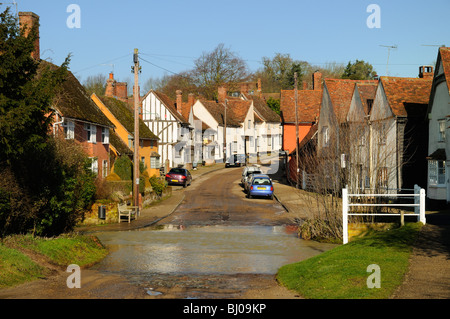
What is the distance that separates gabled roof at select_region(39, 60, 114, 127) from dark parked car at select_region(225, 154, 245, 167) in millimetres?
34958

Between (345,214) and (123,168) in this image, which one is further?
(123,168)

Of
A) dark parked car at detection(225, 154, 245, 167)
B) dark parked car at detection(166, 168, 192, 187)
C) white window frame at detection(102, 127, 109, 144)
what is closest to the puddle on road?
white window frame at detection(102, 127, 109, 144)

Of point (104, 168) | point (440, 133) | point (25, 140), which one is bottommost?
point (104, 168)

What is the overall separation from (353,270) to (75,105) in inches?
1072

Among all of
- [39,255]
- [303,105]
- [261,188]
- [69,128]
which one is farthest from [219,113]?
[39,255]

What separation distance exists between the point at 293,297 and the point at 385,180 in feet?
43.7

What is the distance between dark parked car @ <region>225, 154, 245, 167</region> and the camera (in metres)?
73.6

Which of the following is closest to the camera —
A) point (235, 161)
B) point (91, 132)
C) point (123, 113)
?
point (91, 132)

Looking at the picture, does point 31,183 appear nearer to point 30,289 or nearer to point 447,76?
point 30,289

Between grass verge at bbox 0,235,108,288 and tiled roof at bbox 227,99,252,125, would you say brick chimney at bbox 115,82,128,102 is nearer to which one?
tiled roof at bbox 227,99,252,125

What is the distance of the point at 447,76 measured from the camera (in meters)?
31.7

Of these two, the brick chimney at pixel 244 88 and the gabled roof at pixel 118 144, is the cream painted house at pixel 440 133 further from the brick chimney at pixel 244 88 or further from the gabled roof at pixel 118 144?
the brick chimney at pixel 244 88

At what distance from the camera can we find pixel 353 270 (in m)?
12.1
